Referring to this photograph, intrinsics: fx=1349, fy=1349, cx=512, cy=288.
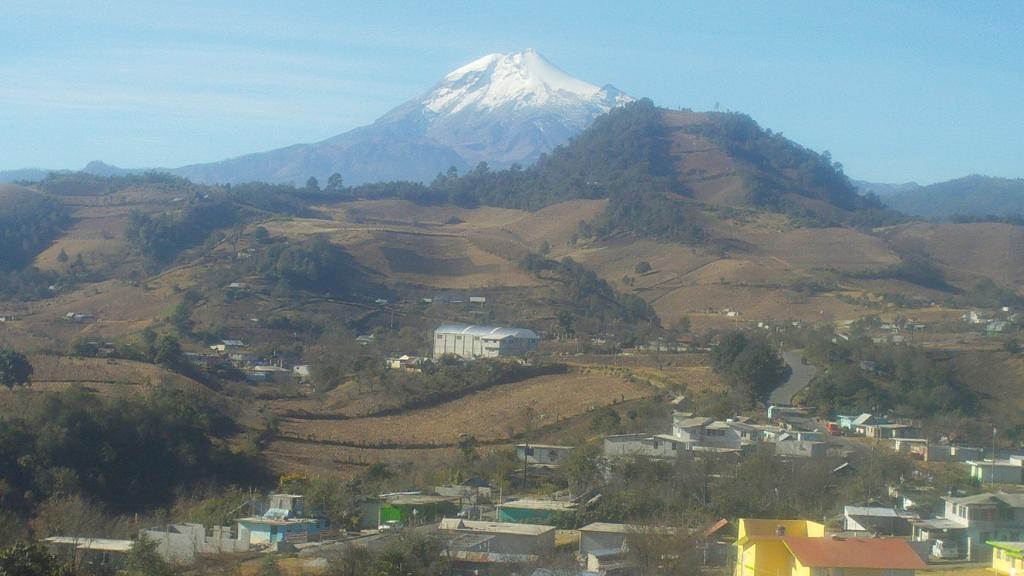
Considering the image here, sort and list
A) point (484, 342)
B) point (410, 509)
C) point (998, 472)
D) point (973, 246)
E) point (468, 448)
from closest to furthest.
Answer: point (410, 509), point (998, 472), point (468, 448), point (484, 342), point (973, 246)

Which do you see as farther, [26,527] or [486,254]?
[486,254]

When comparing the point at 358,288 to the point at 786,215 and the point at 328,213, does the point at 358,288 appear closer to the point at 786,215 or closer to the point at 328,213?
the point at 328,213

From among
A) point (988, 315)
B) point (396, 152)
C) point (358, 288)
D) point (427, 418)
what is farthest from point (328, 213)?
point (396, 152)

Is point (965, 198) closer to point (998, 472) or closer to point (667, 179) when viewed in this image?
point (667, 179)

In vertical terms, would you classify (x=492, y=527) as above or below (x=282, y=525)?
above

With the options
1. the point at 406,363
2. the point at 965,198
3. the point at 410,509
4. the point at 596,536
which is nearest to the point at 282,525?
the point at 410,509

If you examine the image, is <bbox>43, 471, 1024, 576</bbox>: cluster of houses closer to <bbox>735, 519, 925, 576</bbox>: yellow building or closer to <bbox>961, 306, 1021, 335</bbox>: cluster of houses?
<bbox>735, 519, 925, 576</bbox>: yellow building

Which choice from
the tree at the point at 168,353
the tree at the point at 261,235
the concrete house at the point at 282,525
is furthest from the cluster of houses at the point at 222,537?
the tree at the point at 261,235
